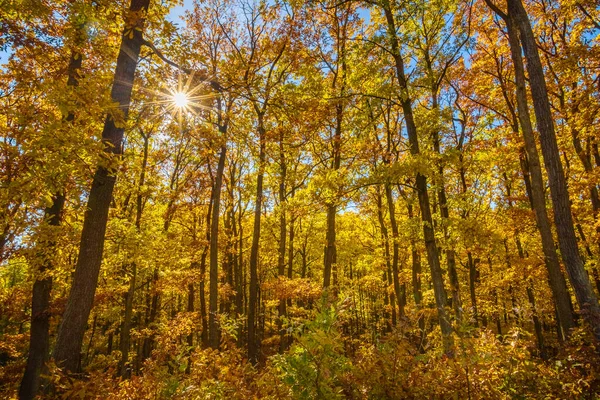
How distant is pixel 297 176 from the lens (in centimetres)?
1459

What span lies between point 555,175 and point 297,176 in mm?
9433

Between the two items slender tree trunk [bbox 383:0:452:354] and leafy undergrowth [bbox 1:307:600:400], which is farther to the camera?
slender tree trunk [bbox 383:0:452:354]

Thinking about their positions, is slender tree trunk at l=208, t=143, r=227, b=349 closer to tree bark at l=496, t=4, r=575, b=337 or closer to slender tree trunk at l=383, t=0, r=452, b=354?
slender tree trunk at l=383, t=0, r=452, b=354

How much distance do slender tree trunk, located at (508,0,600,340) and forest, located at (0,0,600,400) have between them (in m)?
0.04

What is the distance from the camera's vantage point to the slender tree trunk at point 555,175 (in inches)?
253

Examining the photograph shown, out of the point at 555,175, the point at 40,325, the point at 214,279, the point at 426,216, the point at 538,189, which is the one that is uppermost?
the point at 538,189

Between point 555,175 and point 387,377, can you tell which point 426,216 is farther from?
point 387,377

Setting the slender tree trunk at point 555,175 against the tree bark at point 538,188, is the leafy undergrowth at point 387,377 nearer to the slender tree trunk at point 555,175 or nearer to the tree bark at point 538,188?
the slender tree trunk at point 555,175

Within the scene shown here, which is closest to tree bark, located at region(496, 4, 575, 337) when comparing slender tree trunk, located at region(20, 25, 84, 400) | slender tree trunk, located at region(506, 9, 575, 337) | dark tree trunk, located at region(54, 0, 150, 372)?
slender tree trunk, located at region(506, 9, 575, 337)

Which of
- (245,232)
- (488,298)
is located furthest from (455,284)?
(245,232)

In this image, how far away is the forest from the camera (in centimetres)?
429

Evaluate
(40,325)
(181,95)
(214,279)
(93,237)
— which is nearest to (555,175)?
(181,95)

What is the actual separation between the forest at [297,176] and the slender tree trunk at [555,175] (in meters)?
0.04

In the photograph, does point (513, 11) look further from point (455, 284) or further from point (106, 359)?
point (106, 359)
